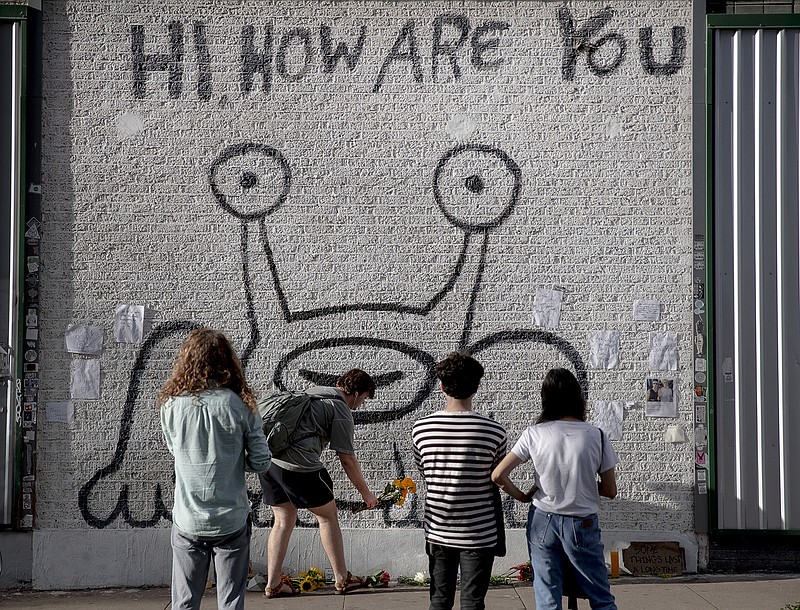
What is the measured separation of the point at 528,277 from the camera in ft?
19.7

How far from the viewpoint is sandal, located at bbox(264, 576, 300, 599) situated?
5.43 meters

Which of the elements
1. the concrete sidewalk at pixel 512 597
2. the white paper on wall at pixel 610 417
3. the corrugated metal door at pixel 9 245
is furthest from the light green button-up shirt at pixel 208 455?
the white paper on wall at pixel 610 417

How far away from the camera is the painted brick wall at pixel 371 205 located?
5.94 metres

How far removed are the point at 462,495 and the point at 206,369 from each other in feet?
4.18

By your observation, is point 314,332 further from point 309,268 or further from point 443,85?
point 443,85

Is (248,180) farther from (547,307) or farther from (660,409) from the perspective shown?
(660,409)

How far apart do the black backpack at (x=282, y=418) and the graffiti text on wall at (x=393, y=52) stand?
2353 mm

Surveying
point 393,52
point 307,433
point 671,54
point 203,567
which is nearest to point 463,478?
point 203,567

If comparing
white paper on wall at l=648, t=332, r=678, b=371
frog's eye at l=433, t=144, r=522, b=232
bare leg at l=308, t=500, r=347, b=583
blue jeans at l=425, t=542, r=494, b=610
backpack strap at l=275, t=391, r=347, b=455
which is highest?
frog's eye at l=433, t=144, r=522, b=232

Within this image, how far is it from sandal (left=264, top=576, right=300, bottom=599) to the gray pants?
185cm

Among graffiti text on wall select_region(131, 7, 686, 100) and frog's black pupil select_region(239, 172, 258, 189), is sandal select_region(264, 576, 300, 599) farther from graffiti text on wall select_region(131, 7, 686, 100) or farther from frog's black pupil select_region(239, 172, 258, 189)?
graffiti text on wall select_region(131, 7, 686, 100)

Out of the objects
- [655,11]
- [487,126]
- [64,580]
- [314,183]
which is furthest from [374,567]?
[655,11]

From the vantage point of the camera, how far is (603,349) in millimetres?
5961

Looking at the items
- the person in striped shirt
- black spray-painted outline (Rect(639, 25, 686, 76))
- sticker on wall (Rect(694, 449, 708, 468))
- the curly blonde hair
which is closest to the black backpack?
the curly blonde hair
